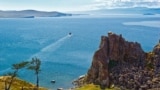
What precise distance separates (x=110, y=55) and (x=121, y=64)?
17.0ft

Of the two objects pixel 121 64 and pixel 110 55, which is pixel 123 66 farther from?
pixel 110 55

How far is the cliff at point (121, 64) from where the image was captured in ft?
371

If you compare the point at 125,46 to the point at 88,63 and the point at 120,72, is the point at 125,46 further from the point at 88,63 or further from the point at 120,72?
the point at 88,63

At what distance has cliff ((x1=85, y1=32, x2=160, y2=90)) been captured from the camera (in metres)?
113

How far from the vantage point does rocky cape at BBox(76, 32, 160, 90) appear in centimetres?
11194

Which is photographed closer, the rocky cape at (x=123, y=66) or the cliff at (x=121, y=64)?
the rocky cape at (x=123, y=66)

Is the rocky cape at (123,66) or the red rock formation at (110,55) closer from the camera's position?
the rocky cape at (123,66)

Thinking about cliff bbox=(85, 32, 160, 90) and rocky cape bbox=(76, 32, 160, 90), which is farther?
cliff bbox=(85, 32, 160, 90)

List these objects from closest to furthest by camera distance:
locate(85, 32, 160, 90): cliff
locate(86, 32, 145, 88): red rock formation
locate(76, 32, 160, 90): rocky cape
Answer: locate(76, 32, 160, 90): rocky cape
locate(85, 32, 160, 90): cliff
locate(86, 32, 145, 88): red rock formation

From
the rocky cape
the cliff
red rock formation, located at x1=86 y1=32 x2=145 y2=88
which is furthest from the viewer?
red rock formation, located at x1=86 y1=32 x2=145 y2=88

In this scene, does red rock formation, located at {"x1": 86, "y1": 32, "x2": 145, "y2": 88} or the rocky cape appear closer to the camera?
the rocky cape

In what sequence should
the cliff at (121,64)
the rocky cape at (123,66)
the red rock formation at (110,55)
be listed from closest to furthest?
the rocky cape at (123,66), the cliff at (121,64), the red rock formation at (110,55)

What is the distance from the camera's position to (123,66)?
A: 118375 mm

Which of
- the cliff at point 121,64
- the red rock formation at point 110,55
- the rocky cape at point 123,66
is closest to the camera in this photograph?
the rocky cape at point 123,66
